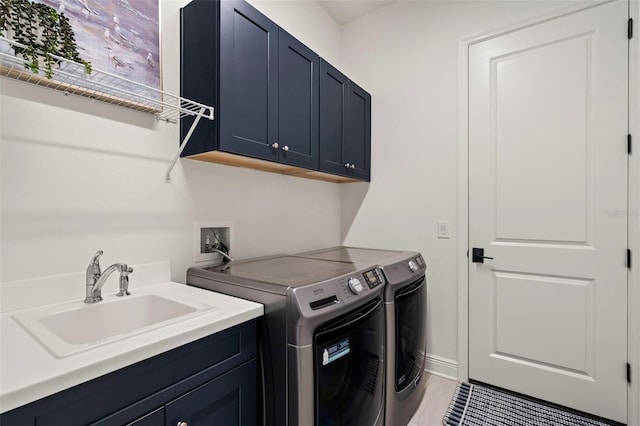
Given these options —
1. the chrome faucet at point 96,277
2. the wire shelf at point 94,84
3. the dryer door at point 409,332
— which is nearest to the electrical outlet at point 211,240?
the chrome faucet at point 96,277

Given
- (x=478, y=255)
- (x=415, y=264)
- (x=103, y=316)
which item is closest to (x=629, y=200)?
(x=478, y=255)

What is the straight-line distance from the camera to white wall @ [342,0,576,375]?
2.25 m

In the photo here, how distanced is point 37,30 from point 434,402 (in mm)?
2641

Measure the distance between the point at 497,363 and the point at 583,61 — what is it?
195 centimetres

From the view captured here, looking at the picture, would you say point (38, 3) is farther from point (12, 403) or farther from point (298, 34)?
point (298, 34)

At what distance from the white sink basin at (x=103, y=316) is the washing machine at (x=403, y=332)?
91 centimetres

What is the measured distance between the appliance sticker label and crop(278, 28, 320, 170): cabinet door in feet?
3.19

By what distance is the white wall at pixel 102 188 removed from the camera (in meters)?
1.08

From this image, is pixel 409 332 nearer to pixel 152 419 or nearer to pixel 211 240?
pixel 211 240

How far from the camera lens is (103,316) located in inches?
47.1

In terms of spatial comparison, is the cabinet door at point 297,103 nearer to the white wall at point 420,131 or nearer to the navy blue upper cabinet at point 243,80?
the navy blue upper cabinet at point 243,80

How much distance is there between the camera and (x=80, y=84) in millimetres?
1168

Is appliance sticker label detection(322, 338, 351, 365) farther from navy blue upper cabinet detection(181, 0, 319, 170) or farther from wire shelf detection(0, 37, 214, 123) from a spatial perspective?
wire shelf detection(0, 37, 214, 123)

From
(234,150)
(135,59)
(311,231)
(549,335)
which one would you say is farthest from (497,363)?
(135,59)
